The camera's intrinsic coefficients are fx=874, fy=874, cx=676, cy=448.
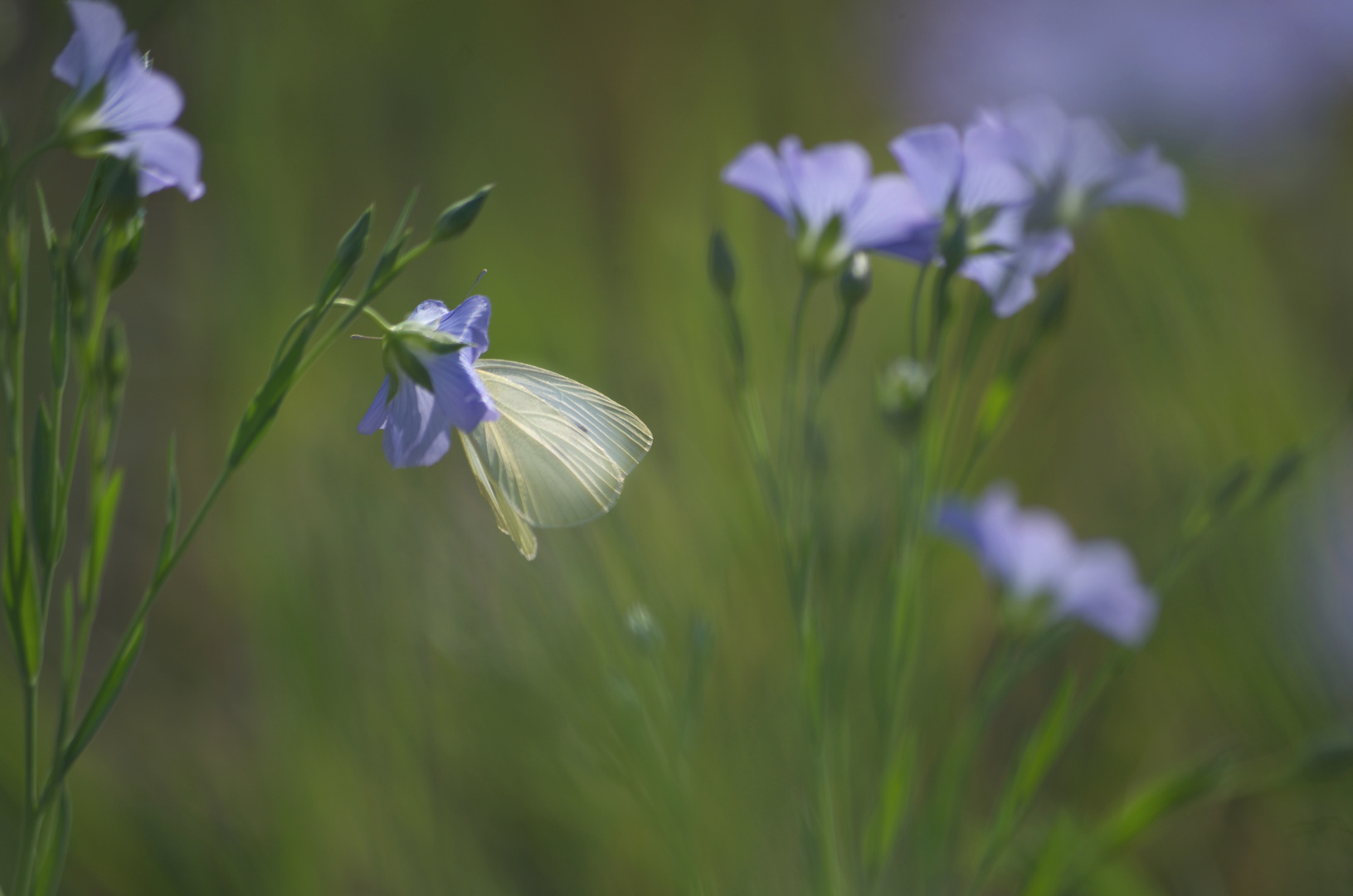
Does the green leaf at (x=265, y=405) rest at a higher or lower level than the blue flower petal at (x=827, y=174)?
lower

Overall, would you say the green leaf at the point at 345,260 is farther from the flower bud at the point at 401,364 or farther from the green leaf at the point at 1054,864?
the green leaf at the point at 1054,864

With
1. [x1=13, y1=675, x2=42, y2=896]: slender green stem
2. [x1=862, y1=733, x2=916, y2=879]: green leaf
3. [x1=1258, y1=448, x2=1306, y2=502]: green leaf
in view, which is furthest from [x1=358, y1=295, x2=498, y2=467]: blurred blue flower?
[x1=1258, y1=448, x2=1306, y2=502]: green leaf

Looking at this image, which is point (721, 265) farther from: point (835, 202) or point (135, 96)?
point (135, 96)

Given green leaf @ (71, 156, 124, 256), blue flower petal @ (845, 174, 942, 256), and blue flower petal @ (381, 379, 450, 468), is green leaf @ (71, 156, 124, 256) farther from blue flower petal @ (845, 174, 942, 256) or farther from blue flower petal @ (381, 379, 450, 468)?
blue flower petal @ (845, 174, 942, 256)

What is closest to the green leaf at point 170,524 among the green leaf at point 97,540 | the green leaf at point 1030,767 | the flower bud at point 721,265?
the green leaf at point 97,540

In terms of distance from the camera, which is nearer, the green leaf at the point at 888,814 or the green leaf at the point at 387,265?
the green leaf at the point at 387,265

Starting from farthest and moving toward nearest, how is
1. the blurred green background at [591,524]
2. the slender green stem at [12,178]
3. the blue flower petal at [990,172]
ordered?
1. the blurred green background at [591,524]
2. the blue flower petal at [990,172]
3. the slender green stem at [12,178]

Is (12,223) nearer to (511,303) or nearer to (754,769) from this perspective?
(754,769)
